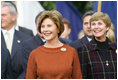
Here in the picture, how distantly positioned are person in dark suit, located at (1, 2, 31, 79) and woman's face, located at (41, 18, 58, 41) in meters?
1.89

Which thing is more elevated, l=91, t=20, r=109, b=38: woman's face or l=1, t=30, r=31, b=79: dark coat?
l=91, t=20, r=109, b=38: woman's face

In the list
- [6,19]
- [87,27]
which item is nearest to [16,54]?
[6,19]

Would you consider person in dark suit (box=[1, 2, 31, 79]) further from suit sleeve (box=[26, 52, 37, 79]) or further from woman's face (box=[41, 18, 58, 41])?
woman's face (box=[41, 18, 58, 41])

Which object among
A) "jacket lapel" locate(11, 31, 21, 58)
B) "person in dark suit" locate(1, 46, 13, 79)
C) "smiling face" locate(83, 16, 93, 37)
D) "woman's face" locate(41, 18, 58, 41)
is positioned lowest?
"person in dark suit" locate(1, 46, 13, 79)

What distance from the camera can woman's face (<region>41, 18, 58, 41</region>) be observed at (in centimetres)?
421

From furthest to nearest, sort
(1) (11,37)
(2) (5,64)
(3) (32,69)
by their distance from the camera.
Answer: (1) (11,37), (2) (5,64), (3) (32,69)

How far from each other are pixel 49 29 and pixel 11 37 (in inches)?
99.6

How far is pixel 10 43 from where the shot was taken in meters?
6.50

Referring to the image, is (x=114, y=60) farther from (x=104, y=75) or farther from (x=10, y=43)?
(x=10, y=43)

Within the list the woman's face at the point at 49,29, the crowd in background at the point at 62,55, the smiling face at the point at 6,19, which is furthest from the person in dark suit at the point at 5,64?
the woman's face at the point at 49,29

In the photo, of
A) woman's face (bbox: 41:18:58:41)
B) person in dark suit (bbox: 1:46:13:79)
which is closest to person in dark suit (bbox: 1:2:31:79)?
person in dark suit (bbox: 1:46:13:79)

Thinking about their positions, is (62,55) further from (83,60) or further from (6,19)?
(6,19)

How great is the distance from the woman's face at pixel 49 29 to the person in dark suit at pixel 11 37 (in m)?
1.89

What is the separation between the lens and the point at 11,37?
6605 mm
